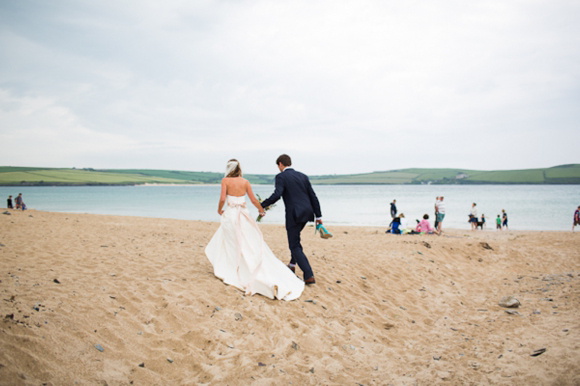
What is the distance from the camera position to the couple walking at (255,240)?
247 inches

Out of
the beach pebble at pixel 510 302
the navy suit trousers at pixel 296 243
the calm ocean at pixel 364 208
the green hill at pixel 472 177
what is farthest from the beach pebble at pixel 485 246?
the green hill at pixel 472 177

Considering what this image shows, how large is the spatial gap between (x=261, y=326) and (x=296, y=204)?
245 cm

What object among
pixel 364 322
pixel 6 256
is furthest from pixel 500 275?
pixel 6 256

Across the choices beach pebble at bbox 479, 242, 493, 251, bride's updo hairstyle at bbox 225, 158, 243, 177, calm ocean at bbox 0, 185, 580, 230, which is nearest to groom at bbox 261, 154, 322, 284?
bride's updo hairstyle at bbox 225, 158, 243, 177

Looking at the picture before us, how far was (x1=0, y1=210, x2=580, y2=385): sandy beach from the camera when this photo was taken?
3.88m

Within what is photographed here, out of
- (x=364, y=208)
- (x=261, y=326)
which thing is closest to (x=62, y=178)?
(x=364, y=208)

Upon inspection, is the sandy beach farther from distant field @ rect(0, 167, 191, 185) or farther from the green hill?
the green hill

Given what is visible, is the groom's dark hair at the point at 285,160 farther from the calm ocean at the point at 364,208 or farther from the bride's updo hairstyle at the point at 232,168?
the calm ocean at the point at 364,208

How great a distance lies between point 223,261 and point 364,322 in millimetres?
A: 2910

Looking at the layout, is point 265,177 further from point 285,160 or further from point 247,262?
point 247,262

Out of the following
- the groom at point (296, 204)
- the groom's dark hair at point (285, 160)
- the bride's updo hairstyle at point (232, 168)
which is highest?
the groom's dark hair at point (285, 160)

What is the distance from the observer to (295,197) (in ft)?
22.4

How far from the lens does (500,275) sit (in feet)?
33.2

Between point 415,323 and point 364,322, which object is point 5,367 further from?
point 415,323
